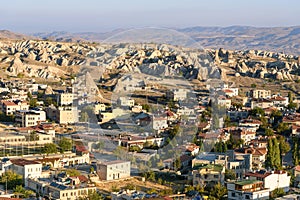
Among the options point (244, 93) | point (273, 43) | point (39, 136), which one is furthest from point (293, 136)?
point (273, 43)

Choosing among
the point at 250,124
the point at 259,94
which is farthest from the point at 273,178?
the point at 259,94

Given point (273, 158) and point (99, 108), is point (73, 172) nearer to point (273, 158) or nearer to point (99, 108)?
point (273, 158)

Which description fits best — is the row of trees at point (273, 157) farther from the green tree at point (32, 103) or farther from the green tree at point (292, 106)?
the green tree at point (32, 103)

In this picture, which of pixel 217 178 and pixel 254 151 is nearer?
pixel 217 178

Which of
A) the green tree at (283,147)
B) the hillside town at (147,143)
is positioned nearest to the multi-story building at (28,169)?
the hillside town at (147,143)

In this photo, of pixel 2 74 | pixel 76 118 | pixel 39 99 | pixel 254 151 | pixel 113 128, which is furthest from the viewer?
pixel 2 74

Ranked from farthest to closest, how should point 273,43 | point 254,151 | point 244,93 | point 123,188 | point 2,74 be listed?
point 273,43
point 2,74
point 244,93
point 254,151
point 123,188

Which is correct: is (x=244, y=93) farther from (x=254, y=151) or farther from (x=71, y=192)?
(x=71, y=192)
